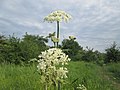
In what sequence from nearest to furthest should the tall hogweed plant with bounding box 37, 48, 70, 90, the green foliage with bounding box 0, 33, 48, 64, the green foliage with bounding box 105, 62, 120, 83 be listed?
1. the tall hogweed plant with bounding box 37, 48, 70, 90
2. the green foliage with bounding box 105, 62, 120, 83
3. the green foliage with bounding box 0, 33, 48, 64

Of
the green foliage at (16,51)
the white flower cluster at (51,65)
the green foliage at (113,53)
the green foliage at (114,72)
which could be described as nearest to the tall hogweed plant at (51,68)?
the white flower cluster at (51,65)

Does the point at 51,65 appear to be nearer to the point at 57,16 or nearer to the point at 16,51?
the point at 57,16

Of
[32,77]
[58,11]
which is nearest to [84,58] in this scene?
[32,77]

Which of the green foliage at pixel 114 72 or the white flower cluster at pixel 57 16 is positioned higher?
the white flower cluster at pixel 57 16

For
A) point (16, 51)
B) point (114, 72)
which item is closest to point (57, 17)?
point (16, 51)

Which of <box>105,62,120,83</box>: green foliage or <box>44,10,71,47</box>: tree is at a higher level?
<box>44,10,71,47</box>: tree

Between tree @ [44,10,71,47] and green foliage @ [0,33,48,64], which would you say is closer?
tree @ [44,10,71,47]

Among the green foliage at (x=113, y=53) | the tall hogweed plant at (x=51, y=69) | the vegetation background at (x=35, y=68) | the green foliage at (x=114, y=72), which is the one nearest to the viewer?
the tall hogweed plant at (x=51, y=69)

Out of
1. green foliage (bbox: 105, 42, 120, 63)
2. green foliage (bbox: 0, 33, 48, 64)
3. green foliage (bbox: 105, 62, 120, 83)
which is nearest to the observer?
green foliage (bbox: 105, 62, 120, 83)

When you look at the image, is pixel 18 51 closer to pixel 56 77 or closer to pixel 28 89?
pixel 28 89

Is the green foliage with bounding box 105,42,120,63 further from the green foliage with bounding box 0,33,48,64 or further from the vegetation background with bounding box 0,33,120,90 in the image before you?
the green foliage with bounding box 0,33,48,64

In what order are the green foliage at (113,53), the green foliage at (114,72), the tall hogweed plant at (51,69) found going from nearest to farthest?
the tall hogweed plant at (51,69)
the green foliage at (114,72)
the green foliage at (113,53)

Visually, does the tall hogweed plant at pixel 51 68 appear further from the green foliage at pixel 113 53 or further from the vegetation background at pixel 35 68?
the green foliage at pixel 113 53

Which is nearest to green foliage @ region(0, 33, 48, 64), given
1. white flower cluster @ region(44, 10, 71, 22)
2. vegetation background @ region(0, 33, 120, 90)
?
vegetation background @ region(0, 33, 120, 90)
